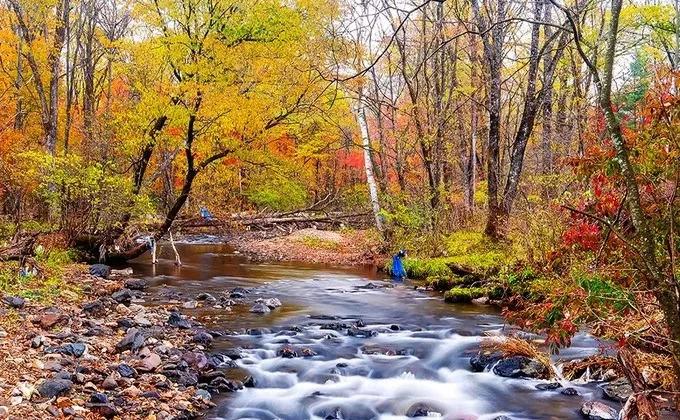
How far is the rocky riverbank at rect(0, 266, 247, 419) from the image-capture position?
5.50 m

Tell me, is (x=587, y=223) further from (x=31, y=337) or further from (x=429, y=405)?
(x=31, y=337)

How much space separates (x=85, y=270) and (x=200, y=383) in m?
A: 7.80

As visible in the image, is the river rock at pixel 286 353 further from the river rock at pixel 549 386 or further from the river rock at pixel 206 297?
the river rock at pixel 206 297

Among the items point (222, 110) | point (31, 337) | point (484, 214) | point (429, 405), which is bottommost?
point (429, 405)

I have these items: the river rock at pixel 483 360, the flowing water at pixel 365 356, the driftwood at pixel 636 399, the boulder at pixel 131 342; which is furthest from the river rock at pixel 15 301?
the driftwood at pixel 636 399

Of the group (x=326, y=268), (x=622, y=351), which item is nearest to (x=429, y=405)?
(x=622, y=351)

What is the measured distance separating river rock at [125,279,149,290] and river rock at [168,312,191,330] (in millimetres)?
3037

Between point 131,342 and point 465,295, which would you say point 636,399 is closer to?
point 131,342

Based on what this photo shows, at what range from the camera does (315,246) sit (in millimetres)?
24000

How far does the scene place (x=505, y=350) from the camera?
821cm

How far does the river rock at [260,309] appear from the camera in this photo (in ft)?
36.8

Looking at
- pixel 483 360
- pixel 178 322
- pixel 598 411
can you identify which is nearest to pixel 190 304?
pixel 178 322

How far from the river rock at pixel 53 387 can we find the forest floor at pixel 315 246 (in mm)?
13550

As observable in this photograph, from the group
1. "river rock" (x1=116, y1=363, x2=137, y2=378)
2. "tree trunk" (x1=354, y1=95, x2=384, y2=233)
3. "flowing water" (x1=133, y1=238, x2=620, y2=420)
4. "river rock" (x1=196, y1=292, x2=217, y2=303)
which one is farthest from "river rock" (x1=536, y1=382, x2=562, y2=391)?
"tree trunk" (x1=354, y1=95, x2=384, y2=233)
